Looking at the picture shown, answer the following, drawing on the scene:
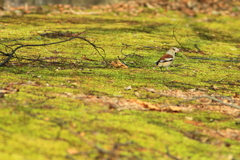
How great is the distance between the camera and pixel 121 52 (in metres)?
7.29

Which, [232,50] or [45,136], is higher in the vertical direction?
[45,136]

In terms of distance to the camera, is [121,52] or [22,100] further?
[121,52]

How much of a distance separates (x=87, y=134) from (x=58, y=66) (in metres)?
2.99

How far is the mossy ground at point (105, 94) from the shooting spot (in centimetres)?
322

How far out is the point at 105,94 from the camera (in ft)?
15.6

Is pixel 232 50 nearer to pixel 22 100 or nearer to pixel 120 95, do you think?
pixel 120 95

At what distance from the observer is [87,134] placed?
3.38m

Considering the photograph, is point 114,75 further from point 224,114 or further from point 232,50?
point 232,50

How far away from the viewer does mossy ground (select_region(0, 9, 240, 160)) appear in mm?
3221

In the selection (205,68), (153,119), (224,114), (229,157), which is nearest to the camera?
(229,157)

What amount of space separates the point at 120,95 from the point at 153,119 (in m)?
0.92

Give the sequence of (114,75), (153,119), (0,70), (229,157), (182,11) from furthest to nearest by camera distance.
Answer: (182,11), (114,75), (0,70), (153,119), (229,157)

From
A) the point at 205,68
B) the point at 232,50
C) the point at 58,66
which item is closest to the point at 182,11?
the point at 232,50

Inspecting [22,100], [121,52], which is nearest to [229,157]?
[22,100]
